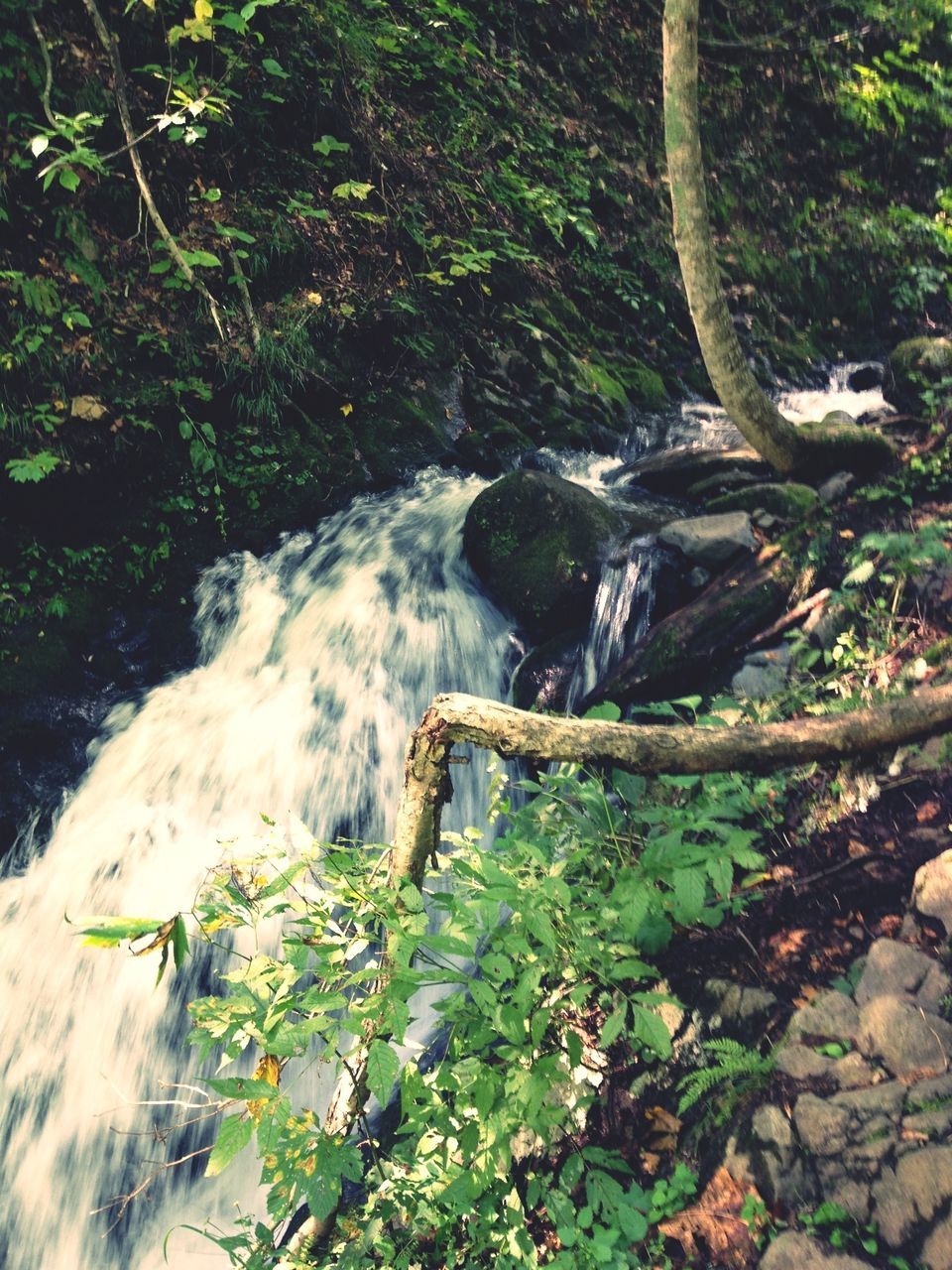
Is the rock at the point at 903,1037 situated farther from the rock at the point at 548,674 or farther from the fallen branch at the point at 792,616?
the rock at the point at 548,674

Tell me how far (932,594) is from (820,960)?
2563mm

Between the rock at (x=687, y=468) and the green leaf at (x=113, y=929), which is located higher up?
the green leaf at (x=113, y=929)

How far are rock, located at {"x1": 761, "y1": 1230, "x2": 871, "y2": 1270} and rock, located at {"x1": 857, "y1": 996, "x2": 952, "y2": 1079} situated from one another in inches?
19.4

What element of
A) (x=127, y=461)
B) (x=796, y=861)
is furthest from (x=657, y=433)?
(x=796, y=861)

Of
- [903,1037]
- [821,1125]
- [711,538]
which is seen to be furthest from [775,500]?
[821,1125]

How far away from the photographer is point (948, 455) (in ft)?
18.1

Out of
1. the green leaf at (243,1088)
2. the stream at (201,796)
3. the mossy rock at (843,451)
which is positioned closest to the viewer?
the green leaf at (243,1088)

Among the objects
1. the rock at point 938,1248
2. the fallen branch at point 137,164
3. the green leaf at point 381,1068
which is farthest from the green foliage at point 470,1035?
the fallen branch at point 137,164

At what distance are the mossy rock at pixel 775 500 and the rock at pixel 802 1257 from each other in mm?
4699

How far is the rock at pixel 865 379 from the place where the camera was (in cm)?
1020

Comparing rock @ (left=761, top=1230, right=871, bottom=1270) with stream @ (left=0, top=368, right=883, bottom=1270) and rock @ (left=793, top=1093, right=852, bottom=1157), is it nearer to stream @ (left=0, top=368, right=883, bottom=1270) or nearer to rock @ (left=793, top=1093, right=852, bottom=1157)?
rock @ (left=793, top=1093, right=852, bottom=1157)

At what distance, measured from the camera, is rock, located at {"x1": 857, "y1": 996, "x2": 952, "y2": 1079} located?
2.10 m

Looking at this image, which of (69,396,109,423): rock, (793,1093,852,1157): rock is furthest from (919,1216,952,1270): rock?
(69,396,109,423): rock

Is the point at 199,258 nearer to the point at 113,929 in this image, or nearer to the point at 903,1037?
the point at 113,929
